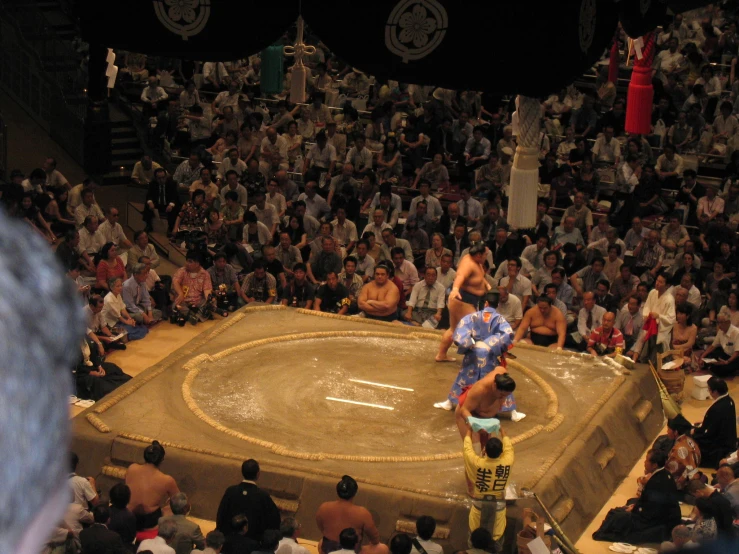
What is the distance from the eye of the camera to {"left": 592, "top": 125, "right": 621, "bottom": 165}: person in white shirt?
28.7 feet

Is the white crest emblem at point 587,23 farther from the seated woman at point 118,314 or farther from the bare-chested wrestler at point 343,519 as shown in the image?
the seated woman at point 118,314

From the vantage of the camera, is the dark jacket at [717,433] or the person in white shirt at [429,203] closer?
the dark jacket at [717,433]

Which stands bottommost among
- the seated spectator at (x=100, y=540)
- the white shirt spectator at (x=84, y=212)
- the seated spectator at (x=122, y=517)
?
the seated spectator at (x=122, y=517)

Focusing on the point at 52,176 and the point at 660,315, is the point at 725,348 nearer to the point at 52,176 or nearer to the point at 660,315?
the point at 660,315

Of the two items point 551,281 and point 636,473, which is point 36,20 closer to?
point 551,281

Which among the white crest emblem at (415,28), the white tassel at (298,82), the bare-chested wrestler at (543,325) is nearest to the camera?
the white crest emblem at (415,28)

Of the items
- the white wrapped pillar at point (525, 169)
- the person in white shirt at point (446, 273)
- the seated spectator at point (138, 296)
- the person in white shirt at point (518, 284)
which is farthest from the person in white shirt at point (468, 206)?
the white wrapped pillar at point (525, 169)

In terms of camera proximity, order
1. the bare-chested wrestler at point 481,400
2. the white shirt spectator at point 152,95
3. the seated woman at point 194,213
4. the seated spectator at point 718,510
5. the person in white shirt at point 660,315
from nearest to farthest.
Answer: the seated spectator at point 718,510 → the bare-chested wrestler at point 481,400 → the person in white shirt at point 660,315 → the seated woman at point 194,213 → the white shirt spectator at point 152,95

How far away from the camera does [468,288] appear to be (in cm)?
583

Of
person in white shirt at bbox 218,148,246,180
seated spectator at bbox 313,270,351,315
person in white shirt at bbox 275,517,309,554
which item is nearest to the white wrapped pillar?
person in white shirt at bbox 275,517,309,554

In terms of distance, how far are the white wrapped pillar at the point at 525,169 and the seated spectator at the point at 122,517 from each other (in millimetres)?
1845

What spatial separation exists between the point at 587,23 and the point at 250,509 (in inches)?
94.1

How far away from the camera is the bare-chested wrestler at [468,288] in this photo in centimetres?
566

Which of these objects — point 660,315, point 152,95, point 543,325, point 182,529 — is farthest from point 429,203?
point 182,529
